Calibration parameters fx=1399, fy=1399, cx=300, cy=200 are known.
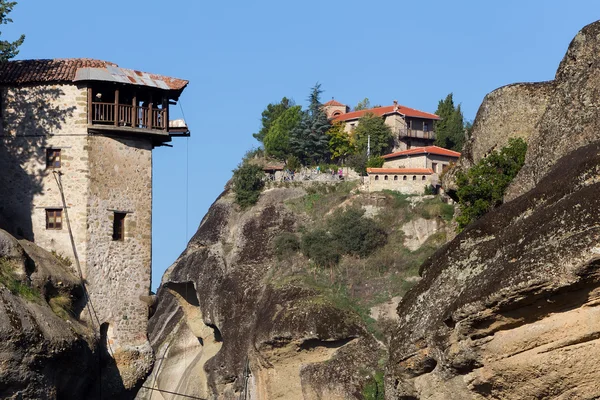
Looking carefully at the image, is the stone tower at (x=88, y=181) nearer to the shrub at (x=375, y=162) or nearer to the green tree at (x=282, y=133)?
the shrub at (x=375, y=162)

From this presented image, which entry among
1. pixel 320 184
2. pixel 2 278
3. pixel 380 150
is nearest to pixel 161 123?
pixel 2 278

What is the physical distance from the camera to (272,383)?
234 feet

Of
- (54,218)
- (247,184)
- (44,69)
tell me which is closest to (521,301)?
(54,218)

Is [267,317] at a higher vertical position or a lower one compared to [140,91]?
lower

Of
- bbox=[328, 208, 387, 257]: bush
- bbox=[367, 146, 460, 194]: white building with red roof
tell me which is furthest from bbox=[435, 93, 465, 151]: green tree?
bbox=[328, 208, 387, 257]: bush

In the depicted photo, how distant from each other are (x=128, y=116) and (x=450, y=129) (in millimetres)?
64309

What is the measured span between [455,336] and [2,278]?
1613 centimetres

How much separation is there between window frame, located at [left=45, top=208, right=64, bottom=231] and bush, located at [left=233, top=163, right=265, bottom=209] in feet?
139

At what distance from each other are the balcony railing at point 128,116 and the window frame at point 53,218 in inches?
125

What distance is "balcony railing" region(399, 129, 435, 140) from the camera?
10875cm

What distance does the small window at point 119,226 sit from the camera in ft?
152

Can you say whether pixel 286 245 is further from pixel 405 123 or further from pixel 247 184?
pixel 405 123

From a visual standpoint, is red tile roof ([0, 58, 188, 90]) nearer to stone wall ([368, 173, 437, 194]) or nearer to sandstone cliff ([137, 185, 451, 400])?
sandstone cliff ([137, 185, 451, 400])

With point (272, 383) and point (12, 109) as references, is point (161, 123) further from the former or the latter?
point (272, 383)
